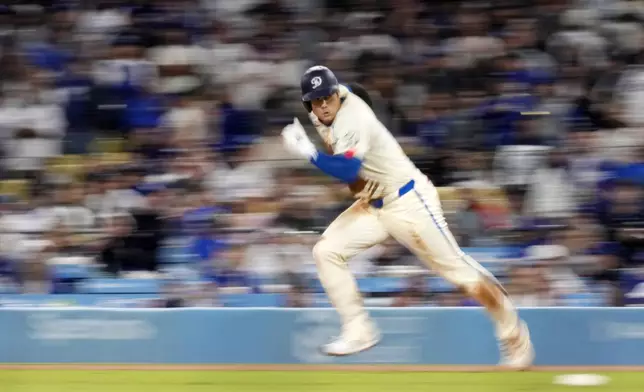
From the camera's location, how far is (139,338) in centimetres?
827

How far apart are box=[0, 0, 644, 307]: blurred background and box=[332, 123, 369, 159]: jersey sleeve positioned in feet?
7.88

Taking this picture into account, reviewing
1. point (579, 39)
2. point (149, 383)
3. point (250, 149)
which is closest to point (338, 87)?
A: point (149, 383)

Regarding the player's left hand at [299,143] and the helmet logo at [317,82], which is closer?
the player's left hand at [299,143]

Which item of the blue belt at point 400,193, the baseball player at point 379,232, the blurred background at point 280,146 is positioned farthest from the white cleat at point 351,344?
the blurred background at point 280,146

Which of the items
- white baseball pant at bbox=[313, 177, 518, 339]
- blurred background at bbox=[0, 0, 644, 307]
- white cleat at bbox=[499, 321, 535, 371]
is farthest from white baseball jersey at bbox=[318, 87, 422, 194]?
blurred background at bbox=[0, 0, 644, 307]

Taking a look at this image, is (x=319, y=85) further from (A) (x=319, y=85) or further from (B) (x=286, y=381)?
(B) (x=286, y=381)

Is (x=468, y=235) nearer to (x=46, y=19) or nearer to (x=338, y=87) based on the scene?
(x=338, y=87)

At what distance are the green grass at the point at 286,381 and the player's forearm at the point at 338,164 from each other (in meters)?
1.34

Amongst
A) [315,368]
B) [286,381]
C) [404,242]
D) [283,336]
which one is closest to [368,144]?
[404,242]

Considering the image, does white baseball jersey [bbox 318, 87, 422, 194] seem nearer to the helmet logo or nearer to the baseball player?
the baseball player

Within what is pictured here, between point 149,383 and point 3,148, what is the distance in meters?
4.43

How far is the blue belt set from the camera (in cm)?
721

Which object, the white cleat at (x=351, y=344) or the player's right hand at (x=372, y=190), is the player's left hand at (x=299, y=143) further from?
the white cleat at (x=351, y=344)

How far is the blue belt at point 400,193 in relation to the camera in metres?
7.21
